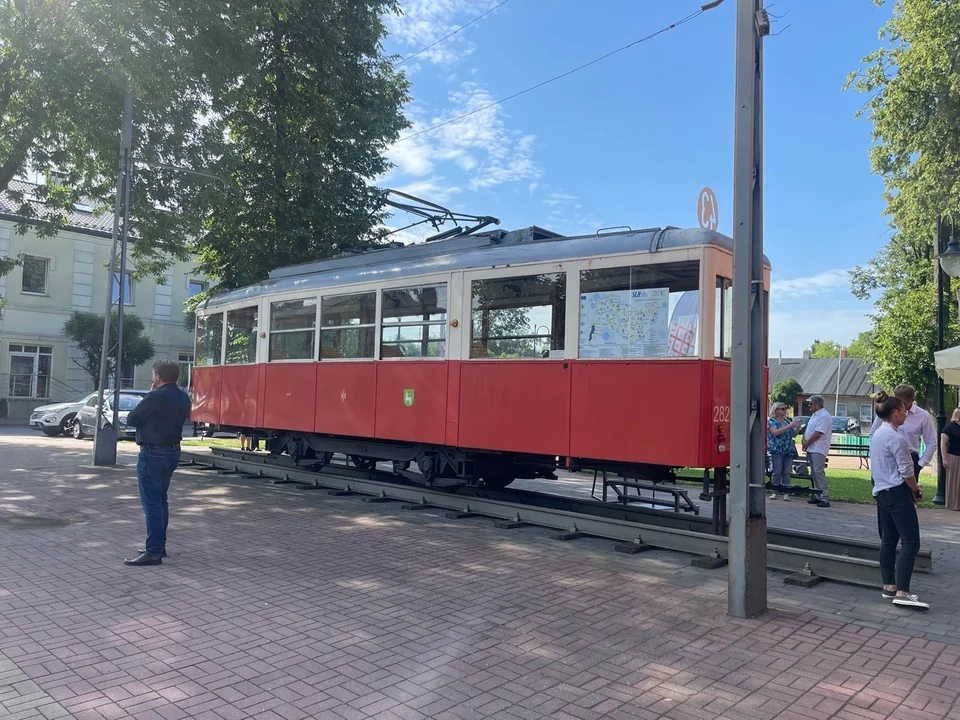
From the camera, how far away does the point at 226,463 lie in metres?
13.9

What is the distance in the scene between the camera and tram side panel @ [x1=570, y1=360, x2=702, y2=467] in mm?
7223

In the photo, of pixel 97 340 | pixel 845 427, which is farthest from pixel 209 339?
pixel 845 427

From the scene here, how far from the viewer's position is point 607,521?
26.6 ft

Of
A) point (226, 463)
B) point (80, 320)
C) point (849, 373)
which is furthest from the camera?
point (849, 373)

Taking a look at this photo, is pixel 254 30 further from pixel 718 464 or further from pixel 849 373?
pixel 849 373

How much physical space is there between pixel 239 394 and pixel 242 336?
3.41ft

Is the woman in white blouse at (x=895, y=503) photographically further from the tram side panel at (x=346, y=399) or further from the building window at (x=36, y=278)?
the building window at (x=36, y=278)

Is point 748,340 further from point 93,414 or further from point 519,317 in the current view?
point 93,414

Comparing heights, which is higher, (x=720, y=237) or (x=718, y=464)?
(x=720, y=237)

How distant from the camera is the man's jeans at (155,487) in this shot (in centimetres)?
685

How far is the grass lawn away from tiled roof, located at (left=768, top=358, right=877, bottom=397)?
54029 millimetres

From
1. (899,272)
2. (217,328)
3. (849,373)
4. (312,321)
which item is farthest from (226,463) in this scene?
(849,373)

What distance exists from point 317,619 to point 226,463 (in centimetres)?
926

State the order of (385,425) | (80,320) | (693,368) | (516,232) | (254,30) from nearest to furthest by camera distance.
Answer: (693,368) → (516,232) → (385,425) → (254,30) → (80,320)
